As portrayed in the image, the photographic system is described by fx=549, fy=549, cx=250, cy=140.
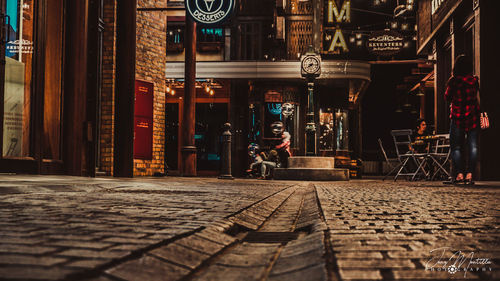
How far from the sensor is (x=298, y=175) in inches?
547

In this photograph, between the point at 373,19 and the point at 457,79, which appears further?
the point at 373,19

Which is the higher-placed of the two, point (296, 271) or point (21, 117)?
point (21, 117)

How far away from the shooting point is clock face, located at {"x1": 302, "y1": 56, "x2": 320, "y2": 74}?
1466 centimetres

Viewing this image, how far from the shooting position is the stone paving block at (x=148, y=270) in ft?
4.77

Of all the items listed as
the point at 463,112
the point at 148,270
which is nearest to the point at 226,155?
the point at 463,112

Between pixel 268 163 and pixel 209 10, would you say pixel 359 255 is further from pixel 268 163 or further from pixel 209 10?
pixel 268 163

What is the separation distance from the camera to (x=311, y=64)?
1474 cm

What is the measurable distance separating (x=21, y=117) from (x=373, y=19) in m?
18.9

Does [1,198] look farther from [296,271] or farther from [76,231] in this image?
[296,271]

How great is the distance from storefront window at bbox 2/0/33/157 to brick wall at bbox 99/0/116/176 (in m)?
3.59

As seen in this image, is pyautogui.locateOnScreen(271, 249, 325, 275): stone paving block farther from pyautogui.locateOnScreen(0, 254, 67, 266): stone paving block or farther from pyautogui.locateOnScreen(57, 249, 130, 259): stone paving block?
pyautogui.locateOnScreen(0, 254, 67, 266): stone paving block

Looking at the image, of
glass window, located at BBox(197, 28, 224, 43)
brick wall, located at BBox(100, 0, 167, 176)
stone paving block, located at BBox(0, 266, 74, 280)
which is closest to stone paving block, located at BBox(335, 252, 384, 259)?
stone paving block, located at BBox(0, 266, 74, 280)

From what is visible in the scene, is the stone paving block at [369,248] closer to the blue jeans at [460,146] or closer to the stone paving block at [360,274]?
the stone paving block at [360,274]

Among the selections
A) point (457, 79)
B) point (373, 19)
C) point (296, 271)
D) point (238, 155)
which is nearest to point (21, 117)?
point (457, 79)
